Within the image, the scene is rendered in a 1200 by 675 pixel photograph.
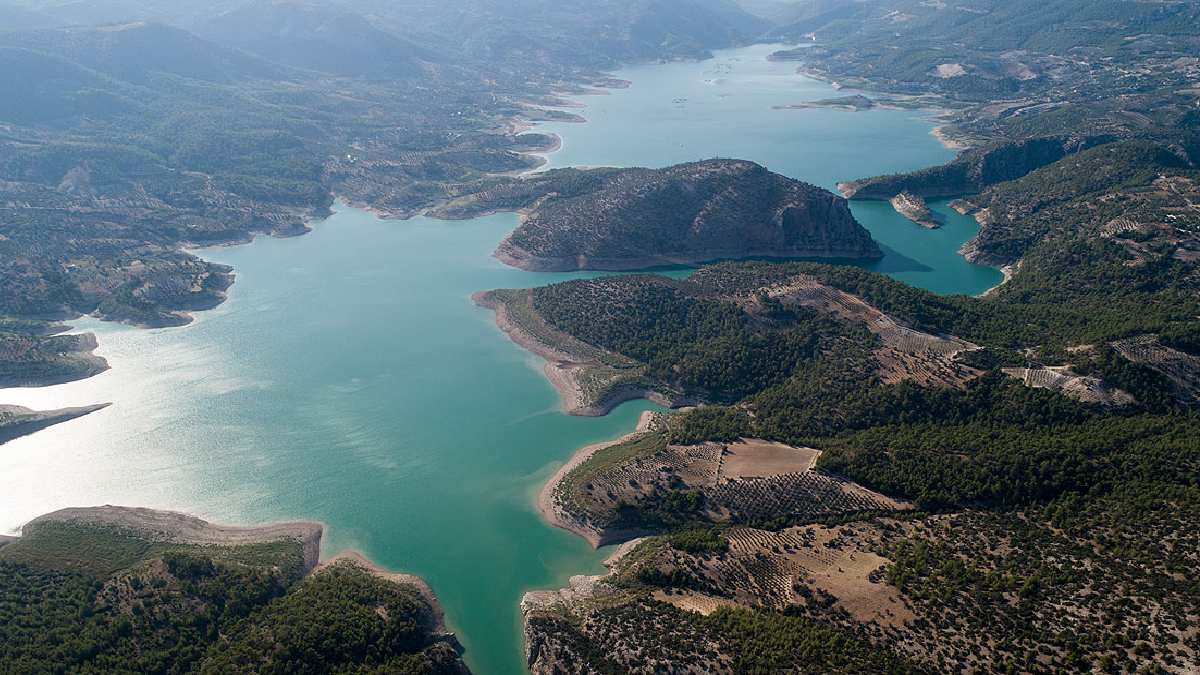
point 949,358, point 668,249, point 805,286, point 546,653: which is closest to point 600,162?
point 668,249

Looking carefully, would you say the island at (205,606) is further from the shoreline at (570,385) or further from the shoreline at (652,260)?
the shoreline at (652,260)

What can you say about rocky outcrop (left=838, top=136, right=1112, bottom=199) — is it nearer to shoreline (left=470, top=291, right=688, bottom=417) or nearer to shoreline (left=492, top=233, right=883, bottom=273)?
shoreline (left=492, top=233, right=883, bottom=273)

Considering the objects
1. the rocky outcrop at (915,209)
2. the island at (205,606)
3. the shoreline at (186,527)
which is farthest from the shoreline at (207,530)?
the rocky outcrop at (915,209)

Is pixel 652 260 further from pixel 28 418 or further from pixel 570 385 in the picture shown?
pixel 28 418

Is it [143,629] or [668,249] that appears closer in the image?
[143,629]

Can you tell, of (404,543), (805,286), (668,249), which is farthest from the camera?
(668,249)

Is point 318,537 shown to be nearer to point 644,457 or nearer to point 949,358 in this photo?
point 644,457

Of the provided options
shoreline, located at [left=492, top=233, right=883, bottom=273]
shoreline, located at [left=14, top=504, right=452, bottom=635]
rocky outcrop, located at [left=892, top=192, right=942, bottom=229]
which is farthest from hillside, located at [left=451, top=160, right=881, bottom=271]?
shoreline, located at [left=14, top=504, right=452, bottom=635]
